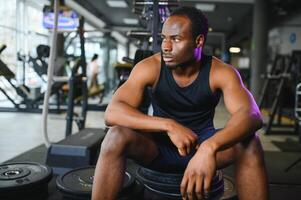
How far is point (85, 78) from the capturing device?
3.65 m

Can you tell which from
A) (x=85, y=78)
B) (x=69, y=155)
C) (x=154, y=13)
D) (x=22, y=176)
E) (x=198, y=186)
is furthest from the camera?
(x=85, y=78)

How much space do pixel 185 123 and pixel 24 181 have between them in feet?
3.14

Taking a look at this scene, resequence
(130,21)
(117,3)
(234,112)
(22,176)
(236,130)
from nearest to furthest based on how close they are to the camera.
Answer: (236,130) → (234,112) → (22,176) → (117,3) → (130,21)

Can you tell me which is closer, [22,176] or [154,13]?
[22,176]

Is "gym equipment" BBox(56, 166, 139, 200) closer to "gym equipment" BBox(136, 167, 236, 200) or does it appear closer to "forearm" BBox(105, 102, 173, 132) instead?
"gym equipment" BBox(136, 167, 236, 200)

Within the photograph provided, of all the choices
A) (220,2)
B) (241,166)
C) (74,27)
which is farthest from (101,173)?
(220,2)

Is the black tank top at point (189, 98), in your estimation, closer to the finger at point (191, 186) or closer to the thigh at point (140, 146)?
the thigh at point (140, 146)

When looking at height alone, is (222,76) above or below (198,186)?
above

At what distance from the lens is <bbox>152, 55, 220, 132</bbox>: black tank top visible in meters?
1.48

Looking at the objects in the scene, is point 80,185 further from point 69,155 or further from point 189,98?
point 189,98

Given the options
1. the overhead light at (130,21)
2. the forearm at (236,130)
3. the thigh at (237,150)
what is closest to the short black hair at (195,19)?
the forearm at (236,130)

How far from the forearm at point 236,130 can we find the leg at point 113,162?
31 centimetres

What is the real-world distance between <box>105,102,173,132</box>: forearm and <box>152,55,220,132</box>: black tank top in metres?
0.21

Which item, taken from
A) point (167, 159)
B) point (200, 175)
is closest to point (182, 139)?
point (200, 175)
